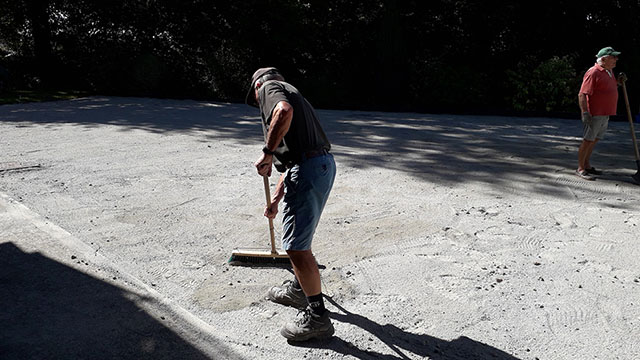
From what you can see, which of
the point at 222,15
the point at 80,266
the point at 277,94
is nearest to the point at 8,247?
the point at 80,266

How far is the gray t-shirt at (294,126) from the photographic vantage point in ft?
11.8

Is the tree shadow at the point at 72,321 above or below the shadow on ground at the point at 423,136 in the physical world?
below

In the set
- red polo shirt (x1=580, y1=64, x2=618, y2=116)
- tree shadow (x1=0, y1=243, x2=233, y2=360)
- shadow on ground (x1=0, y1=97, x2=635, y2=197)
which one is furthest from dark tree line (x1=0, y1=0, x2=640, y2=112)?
tree shadow (x1=0, y1=243, x2=233, y2=360)

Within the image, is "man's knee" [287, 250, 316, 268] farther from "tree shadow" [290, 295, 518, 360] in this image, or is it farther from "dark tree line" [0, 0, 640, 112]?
"dark tree line" [0, 0, 640, 112]

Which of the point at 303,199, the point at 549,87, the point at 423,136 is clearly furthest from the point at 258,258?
the point at 549,87

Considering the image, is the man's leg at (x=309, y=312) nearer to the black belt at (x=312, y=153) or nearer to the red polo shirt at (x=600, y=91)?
A: the black belt at (x=312, y=153)

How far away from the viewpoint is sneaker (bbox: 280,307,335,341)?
3605 mm

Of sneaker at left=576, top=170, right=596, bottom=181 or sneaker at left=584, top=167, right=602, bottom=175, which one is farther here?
sneaker at left=584, top=167, right=602, bottom=175

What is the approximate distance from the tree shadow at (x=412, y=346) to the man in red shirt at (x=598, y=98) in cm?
482

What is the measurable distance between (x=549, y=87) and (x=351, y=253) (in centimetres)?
1122

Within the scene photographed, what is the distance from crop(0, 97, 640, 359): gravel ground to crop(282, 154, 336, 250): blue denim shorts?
2.28 feet

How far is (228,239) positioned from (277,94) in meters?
2.28

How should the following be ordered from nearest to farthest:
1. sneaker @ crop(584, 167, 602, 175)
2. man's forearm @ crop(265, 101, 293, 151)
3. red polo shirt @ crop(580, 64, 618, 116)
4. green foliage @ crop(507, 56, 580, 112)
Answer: man's forearm @ crop(265, 101, 293, 151) < red polo shirt @ crop(580, 64, 618, 116) < sneaker @ crop(584, 167, 602, 175) < green foliage @ crop(507, 56, 580, 112)

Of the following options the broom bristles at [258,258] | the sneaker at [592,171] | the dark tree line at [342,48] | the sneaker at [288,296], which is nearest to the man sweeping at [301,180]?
the sneaker at [288,296]
